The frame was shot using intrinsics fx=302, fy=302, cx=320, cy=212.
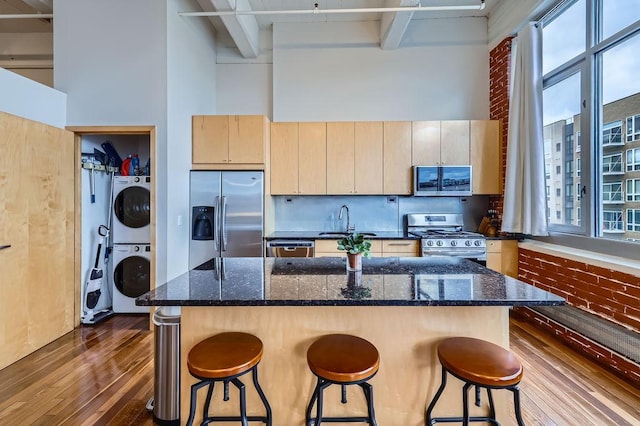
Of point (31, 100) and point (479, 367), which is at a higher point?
point (31, 100)

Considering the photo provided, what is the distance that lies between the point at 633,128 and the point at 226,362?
11.3ft

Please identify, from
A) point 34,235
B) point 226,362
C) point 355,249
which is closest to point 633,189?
point 355,249

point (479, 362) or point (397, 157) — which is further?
point (397, 157)

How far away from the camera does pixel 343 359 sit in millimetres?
1371

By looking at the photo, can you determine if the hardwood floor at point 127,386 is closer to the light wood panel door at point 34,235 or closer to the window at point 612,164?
the light wood panel door at point 34,235

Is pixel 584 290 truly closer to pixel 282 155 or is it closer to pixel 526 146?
pixel 526 146

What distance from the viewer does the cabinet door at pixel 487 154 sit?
4047 millimetres

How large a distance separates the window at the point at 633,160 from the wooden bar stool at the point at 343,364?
8.87ft

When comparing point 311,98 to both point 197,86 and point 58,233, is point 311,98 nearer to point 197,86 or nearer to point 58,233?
point 197,86

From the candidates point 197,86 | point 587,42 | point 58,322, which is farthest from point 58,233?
point 587,42

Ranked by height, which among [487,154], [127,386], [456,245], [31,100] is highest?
[31,100]

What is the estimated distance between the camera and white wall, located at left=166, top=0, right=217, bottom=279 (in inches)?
128

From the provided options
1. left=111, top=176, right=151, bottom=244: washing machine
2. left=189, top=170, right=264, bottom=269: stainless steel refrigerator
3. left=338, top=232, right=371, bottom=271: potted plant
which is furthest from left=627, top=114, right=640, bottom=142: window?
left=111, top=176, right=151, bottom=244: washing machine

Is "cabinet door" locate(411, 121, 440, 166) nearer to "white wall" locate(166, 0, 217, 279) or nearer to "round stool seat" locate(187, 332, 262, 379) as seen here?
"white wall" locate(166, 0, 217, 279)
